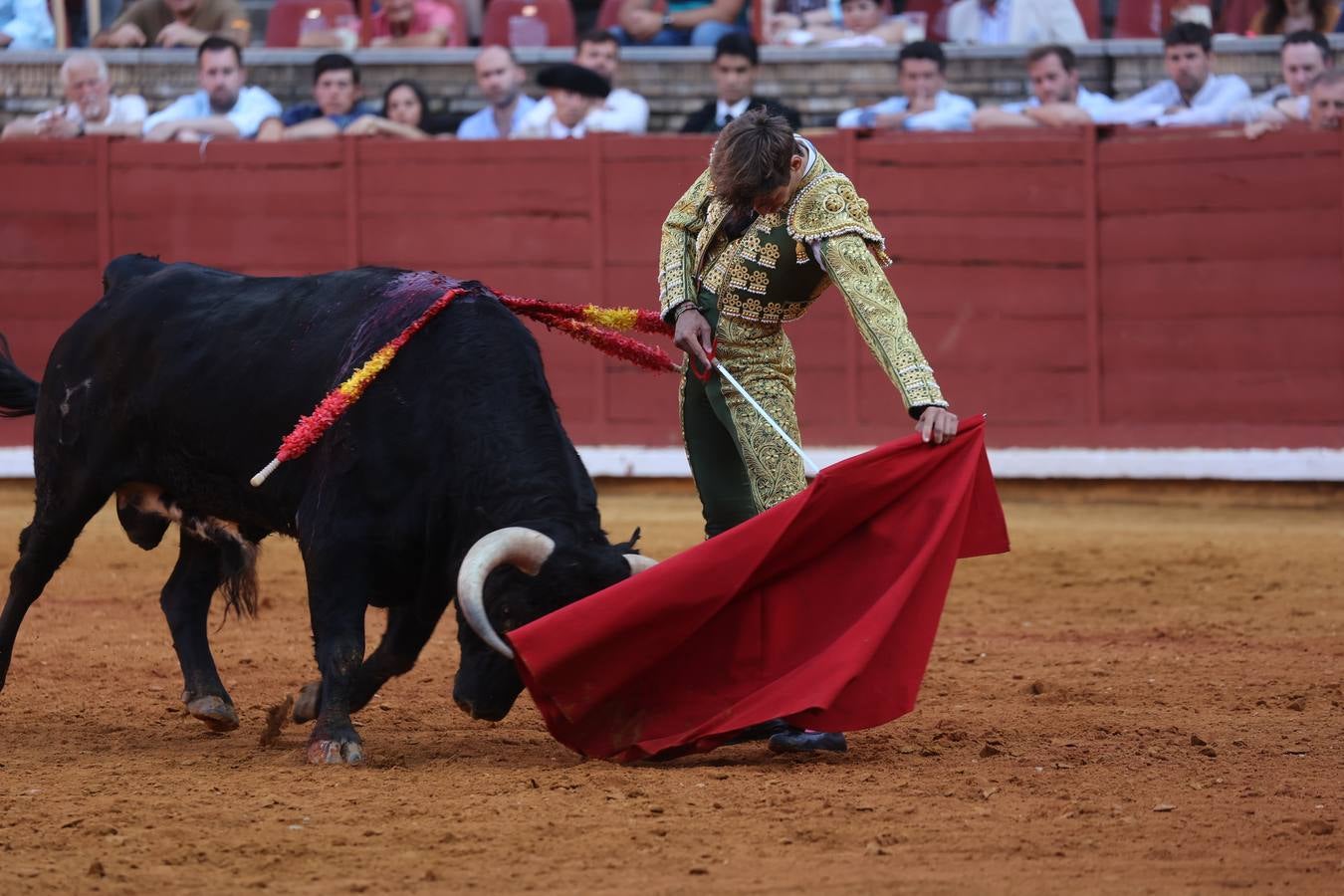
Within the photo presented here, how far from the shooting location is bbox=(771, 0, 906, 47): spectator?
897 cm

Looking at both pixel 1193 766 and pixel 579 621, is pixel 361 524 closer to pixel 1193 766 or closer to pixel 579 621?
pixel 579 621

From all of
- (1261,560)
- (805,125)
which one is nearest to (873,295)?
(1261,560)

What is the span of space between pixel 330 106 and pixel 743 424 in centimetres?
535

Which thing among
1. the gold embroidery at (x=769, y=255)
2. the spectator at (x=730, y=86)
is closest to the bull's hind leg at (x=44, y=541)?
the gold embroidery at (x=769, y=255)

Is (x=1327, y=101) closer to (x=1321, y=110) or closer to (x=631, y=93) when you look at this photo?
(x=1321, y=110)

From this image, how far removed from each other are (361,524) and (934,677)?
163 cm

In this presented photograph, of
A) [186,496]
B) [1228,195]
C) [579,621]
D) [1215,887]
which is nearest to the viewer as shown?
[1215,887]

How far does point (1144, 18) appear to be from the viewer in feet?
30.2

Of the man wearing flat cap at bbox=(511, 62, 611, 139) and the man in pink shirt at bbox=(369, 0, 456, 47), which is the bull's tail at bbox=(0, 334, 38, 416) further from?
the man in pink shirt at bbox=(369, 0, 456, 47)

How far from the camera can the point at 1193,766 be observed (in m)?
3.53

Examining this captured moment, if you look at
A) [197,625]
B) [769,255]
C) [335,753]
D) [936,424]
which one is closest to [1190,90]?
[769,255]

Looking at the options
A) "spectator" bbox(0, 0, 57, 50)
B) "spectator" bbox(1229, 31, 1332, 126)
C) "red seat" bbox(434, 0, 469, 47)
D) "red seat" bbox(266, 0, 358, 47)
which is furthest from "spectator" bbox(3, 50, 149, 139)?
"spectator" bbox(1229, 31, 1332, 126)

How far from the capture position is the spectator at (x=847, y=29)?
29.4 feet

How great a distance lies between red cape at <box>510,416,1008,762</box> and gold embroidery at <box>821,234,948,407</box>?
0.41 feet
